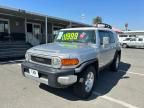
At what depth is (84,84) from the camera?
439cm

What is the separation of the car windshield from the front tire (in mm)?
1007

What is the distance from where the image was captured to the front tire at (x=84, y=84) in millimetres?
4300

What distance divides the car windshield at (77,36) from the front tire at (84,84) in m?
1.01

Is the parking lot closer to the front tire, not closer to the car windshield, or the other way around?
the front tire

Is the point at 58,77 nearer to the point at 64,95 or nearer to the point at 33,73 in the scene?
the point at 33,73

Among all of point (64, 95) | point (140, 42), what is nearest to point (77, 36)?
point (64, 95)

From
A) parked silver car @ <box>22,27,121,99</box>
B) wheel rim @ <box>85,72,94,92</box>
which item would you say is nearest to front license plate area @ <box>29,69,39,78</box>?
parked silver car @ <box>22,27,121,99</box>

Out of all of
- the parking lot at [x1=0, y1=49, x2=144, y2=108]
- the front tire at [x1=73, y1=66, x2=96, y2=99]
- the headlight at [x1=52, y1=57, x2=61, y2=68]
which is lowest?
the parking lot at [x1=0, y1=49, x2=144, y2=108]

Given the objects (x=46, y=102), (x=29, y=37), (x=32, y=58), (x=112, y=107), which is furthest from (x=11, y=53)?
(x=112, y=107)

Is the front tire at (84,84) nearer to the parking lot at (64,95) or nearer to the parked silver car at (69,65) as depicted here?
the parked silver car at (69,65)

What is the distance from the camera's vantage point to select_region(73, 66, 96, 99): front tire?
4300mm

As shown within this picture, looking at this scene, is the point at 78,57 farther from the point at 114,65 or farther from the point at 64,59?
the point at 114,65

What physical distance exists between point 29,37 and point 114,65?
418 inches

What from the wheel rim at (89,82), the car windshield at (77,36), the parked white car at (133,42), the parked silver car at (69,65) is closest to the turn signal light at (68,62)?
the parked silver car at (69,65)
